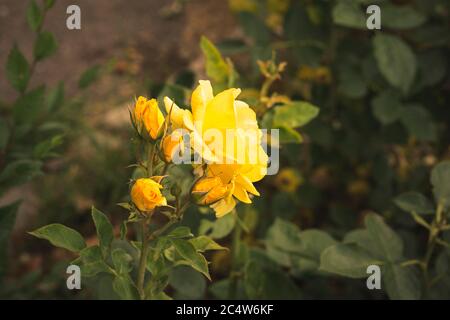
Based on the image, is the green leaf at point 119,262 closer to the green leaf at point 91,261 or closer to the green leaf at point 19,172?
the green leaf at point 91,261

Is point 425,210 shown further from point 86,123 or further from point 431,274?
A: point 86,123

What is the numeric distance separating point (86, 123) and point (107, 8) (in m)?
1.08

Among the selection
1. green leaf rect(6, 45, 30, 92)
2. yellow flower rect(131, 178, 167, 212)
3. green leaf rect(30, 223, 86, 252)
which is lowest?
green leaf rect(30, 223, 86, 252)

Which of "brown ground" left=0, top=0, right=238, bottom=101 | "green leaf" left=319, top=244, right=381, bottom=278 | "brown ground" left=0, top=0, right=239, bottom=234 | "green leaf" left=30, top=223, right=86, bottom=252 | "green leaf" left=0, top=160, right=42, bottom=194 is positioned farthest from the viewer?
"brown ground" left=0, top=0, right=238, bottom=101

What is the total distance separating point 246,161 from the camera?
0.90m

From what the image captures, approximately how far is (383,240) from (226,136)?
580mm

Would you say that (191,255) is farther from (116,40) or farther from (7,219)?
(116,40)

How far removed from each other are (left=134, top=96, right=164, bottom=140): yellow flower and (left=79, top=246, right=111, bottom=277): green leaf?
230mm

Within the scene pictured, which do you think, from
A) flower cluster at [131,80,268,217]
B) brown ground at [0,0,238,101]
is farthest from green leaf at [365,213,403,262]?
brown ground at [0,0,238,101]

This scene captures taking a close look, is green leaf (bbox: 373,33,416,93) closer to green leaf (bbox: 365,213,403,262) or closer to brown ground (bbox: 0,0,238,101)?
green leaf (bbox: 365,213,403,262)

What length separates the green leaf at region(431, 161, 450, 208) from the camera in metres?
1.32

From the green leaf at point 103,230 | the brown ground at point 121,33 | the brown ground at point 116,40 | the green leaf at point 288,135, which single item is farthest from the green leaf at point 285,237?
the brown ground at point 121,33

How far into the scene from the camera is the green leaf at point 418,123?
1759mm

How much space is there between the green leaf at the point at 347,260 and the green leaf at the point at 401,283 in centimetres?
3
